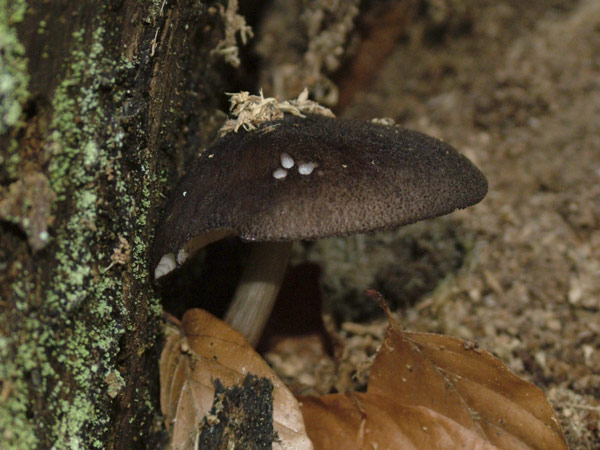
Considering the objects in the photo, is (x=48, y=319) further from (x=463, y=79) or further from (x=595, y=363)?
(x=463, y=79)

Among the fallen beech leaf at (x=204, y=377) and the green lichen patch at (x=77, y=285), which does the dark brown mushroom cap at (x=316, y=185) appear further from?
the fallen beech leaf at (x=204, y=377)

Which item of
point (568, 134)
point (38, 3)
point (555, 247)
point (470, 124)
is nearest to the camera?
point (38, 3)

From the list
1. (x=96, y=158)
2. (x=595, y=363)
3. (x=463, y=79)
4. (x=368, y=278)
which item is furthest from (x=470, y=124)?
(x=96, y=158)

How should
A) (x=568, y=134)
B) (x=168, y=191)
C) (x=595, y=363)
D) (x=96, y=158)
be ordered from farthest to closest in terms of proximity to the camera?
(x=568, y=134) < (x=595, y=363) < (x=168, y=191) < (x=96, y=158)

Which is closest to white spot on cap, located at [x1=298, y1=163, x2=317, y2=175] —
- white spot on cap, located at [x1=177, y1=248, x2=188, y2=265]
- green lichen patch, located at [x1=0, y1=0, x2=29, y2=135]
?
white spot on cap, located at [x1=177, y1=248, x2=188, y2=265]

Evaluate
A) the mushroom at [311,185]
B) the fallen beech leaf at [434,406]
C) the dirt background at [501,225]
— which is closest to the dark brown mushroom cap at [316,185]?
the mushroom at [311,185]

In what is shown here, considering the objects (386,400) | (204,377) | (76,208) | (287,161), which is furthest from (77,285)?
(386,400)
